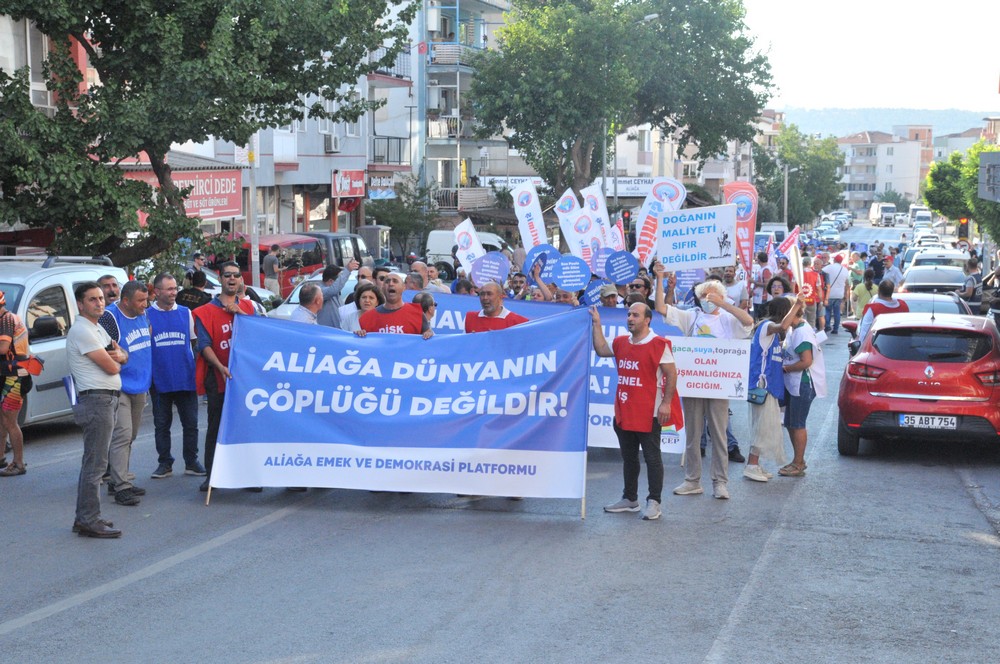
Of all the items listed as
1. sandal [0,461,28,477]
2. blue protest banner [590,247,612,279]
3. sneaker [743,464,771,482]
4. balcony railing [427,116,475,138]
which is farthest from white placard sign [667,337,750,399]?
balcony railing [427,116,475,138]

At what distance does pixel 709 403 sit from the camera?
11.0 m

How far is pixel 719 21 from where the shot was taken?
5553 cm

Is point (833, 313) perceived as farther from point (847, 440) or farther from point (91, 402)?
point (91, 402)

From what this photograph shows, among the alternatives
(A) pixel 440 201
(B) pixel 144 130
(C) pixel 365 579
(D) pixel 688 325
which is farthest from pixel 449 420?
(A) pixel 440 201

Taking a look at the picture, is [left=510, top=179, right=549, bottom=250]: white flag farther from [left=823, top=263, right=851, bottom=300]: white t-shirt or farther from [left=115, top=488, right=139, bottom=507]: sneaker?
[left=823, top=263, right=851, bottom=300]: white t-shirt

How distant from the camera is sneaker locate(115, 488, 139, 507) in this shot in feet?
33.3

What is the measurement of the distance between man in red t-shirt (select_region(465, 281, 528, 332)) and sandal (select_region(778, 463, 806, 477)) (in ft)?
9.63

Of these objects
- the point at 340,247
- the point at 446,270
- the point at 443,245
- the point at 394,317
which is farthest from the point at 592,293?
the point at 443,245

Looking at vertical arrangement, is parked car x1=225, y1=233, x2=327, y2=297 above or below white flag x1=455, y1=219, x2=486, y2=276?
below

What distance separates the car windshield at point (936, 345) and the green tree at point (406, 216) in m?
34.0

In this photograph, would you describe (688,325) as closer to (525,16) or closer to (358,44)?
(358,44)

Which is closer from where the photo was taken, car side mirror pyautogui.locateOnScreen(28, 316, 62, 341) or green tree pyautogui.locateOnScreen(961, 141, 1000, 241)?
car side mirror pyautogui.locateOnScreen(28, 316, 62, 341)

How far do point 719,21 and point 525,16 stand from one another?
395 inches

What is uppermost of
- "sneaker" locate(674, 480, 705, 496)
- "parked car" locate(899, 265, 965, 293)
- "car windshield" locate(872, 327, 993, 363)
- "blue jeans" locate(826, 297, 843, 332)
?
"car windshield" locate(872, 327, 993, 363)
